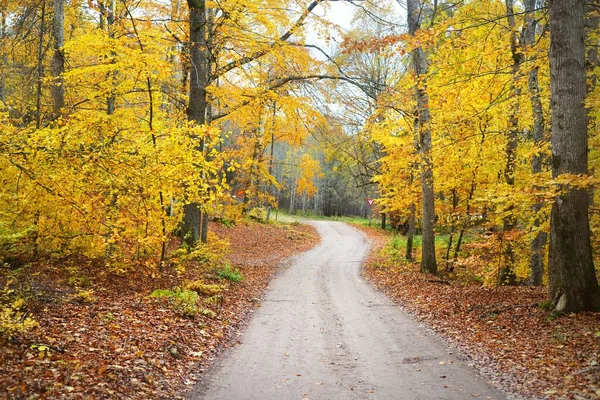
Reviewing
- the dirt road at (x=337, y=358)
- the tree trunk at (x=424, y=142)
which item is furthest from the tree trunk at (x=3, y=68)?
the tree trunk at (x=424, y=142)

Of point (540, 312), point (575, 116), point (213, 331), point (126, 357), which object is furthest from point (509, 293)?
point (126, 357)

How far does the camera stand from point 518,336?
7.24 metres

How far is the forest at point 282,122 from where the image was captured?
738cm

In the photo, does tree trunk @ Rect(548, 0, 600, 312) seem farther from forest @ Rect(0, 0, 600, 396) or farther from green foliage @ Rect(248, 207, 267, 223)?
green foliage @ Rect(248, 207, 267, 223)

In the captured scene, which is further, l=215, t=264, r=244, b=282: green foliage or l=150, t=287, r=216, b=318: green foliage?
l=215, t=264, r=244, b=282: green foliage

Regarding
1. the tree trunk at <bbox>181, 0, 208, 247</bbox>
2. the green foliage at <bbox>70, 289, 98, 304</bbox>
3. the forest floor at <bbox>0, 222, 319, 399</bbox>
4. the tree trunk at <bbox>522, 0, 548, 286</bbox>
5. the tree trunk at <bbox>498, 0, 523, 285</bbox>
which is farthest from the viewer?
the tree trunk at <bbox>181, 0, 208, 247</bbox>

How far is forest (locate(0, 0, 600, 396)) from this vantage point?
7379 mm

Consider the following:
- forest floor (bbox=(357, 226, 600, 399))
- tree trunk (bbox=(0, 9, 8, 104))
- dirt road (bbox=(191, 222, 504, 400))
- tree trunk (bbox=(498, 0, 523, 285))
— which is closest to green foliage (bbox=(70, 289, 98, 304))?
dirt road (bbox=(191, 222, 504, 400))

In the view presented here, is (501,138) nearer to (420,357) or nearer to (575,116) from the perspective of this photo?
(575,116)

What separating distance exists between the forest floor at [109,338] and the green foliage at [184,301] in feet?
0.42

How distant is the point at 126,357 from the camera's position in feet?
18.3

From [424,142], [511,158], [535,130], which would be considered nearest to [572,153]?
[535,130]

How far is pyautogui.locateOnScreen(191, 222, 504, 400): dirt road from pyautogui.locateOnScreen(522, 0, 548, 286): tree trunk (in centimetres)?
436

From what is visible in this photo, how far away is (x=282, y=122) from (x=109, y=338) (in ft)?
37.7
